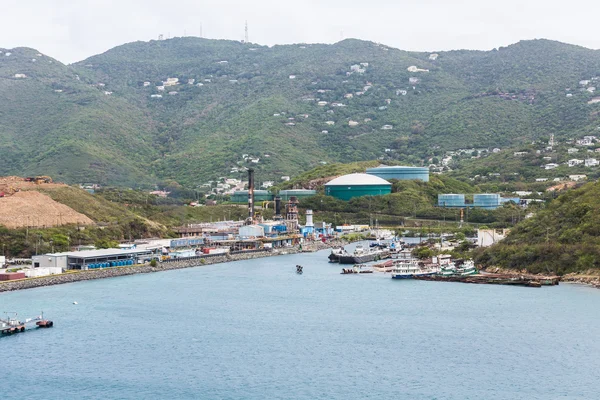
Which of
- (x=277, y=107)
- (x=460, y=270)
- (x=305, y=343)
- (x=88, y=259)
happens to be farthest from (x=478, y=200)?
(x=277, y=107)

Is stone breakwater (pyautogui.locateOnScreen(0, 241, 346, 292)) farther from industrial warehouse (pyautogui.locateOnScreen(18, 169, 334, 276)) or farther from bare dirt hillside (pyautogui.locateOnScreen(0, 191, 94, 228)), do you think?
bare dirt hillside (pyautogui.locateOnScreen(0, 191, 94, 228))

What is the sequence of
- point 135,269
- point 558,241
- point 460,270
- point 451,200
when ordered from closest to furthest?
point 558,241
point 460,270
point 135,269
point 451,200

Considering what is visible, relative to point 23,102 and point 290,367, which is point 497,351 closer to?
point 290,367

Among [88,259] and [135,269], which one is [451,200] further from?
[88,259]

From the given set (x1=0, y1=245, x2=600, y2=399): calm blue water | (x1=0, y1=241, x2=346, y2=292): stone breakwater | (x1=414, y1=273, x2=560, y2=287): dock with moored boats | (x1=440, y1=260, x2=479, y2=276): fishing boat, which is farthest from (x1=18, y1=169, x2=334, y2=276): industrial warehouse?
(x1=440, y1=260, x2=479, y2=276): fishing boat

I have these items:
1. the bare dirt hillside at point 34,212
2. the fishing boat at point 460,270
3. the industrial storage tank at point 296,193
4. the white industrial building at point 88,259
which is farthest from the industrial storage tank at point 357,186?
the fishing boat at point 460,270

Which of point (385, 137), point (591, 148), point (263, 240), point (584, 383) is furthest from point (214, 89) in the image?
point (584, 383)

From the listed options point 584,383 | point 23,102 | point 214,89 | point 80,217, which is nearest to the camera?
point 584,383
